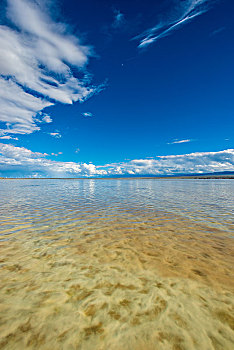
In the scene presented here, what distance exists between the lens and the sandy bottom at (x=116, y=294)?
3.24 meters

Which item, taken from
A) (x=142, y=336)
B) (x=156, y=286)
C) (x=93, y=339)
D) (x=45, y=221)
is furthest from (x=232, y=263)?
(x=45, y=221)

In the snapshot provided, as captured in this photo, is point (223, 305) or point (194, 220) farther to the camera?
point (194, 220)

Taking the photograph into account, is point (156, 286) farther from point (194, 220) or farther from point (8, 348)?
point (194, 220)

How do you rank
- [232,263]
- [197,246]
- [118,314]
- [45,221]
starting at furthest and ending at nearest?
[45,221] < [197,246] < [232,263] < [118,314]

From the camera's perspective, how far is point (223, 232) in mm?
9594

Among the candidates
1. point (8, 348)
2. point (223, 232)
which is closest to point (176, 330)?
point (8, 348)

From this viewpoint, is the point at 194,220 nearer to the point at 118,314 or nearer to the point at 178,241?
the point at 178,241

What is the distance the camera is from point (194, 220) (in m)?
12.2

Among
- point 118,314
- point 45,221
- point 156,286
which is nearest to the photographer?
point 118,314

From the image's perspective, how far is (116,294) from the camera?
450 cm

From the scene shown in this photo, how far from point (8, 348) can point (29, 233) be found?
709 centimetres

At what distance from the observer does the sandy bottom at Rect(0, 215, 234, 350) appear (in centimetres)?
324

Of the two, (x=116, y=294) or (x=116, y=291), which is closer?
(x=116, y=294)

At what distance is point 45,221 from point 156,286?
942cm
